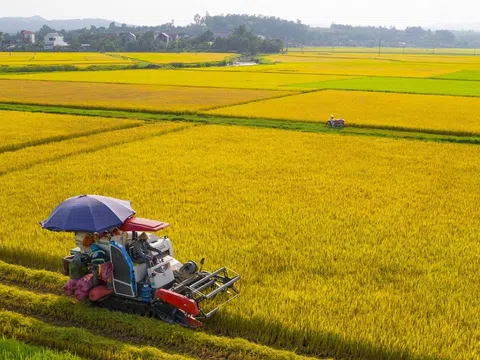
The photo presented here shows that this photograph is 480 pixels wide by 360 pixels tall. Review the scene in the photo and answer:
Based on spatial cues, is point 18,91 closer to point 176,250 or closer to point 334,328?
point 176,250

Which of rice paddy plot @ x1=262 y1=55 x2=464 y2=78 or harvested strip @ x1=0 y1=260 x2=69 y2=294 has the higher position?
rice paddy plot @ x1=262 y1=55 x2=464 y2=78

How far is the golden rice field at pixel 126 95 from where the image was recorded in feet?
105

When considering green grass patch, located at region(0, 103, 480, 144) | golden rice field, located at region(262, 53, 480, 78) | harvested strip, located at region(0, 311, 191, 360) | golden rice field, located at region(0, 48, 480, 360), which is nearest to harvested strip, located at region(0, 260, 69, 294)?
golden rice field, located at region(0, 48, 480, 360)

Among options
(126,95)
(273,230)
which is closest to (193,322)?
(273,230)

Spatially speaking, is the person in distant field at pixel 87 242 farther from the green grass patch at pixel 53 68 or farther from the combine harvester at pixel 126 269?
the green grass patch at pixel 53 68

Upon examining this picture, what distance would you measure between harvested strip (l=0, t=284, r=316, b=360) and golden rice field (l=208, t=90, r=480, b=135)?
1989cm

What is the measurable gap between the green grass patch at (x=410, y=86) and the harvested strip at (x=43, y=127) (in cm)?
2401

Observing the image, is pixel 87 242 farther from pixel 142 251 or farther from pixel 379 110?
pixel 379 110

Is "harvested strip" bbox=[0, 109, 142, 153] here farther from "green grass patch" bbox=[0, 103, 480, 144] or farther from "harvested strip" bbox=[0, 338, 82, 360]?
"harvested strip" bbox=[0, 338, 82, 360]

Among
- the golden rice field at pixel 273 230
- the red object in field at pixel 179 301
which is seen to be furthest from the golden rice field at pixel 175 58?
the red object in field at pixel 179 301

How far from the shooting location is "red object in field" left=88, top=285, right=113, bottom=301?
7.58 m

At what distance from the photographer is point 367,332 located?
6863 mm

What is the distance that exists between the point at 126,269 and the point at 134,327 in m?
0.78

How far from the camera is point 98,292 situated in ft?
25.0
